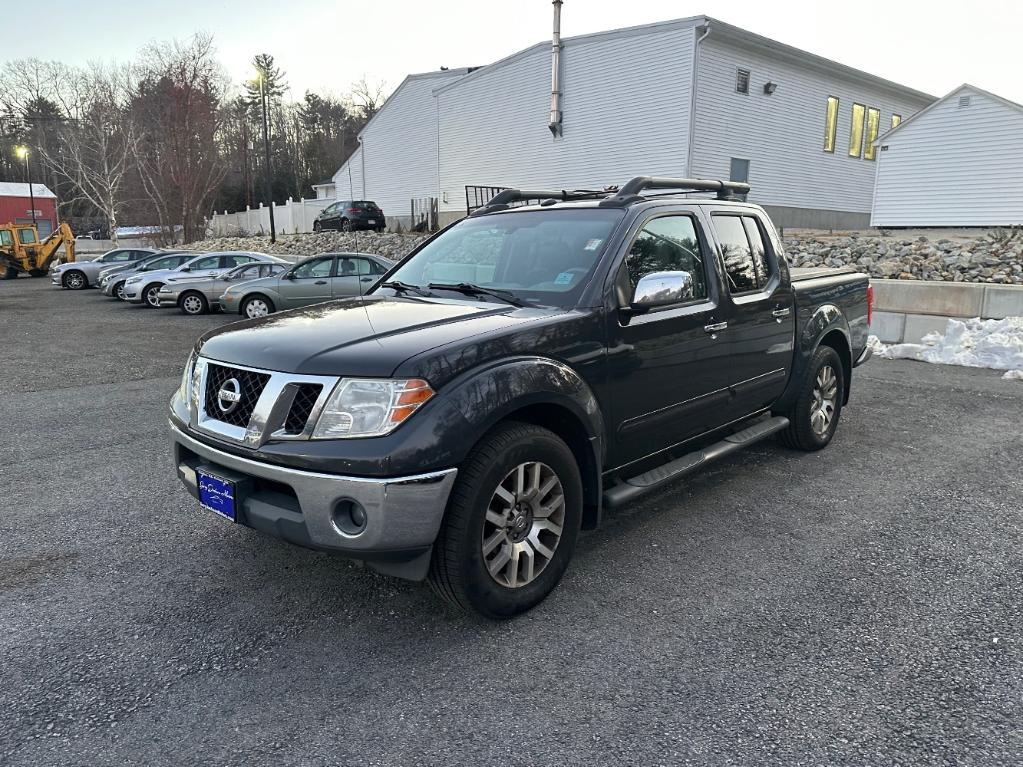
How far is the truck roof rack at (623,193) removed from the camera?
4.21m

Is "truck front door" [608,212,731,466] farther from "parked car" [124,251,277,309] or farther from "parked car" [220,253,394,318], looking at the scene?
"parked car" [124,251,277,309]

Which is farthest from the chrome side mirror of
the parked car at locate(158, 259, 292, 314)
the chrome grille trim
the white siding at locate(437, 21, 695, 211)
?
the white siding at locate(437, 21, 695, 211)

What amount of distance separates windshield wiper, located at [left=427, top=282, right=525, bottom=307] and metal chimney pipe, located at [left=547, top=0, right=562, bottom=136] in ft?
77.4

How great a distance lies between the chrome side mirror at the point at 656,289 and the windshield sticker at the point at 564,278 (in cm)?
34

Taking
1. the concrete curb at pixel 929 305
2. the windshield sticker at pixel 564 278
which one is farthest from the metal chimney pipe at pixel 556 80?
the windshield sticker at pixel 564 278

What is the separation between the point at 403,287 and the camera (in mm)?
4332

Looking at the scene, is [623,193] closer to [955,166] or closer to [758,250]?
[758,250]

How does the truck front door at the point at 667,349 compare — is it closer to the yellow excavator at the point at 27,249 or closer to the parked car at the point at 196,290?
the parked car at the point at 196,290

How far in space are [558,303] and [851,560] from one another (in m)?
2.09

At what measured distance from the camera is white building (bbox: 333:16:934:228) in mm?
23016

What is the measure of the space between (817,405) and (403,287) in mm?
3415

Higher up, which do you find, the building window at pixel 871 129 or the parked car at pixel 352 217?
the building window at pixel 871 129

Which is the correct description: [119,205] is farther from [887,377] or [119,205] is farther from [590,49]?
[887,377]

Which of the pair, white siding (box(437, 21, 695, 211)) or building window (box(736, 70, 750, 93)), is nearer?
white siding (box(437, 21, 695, 211))
